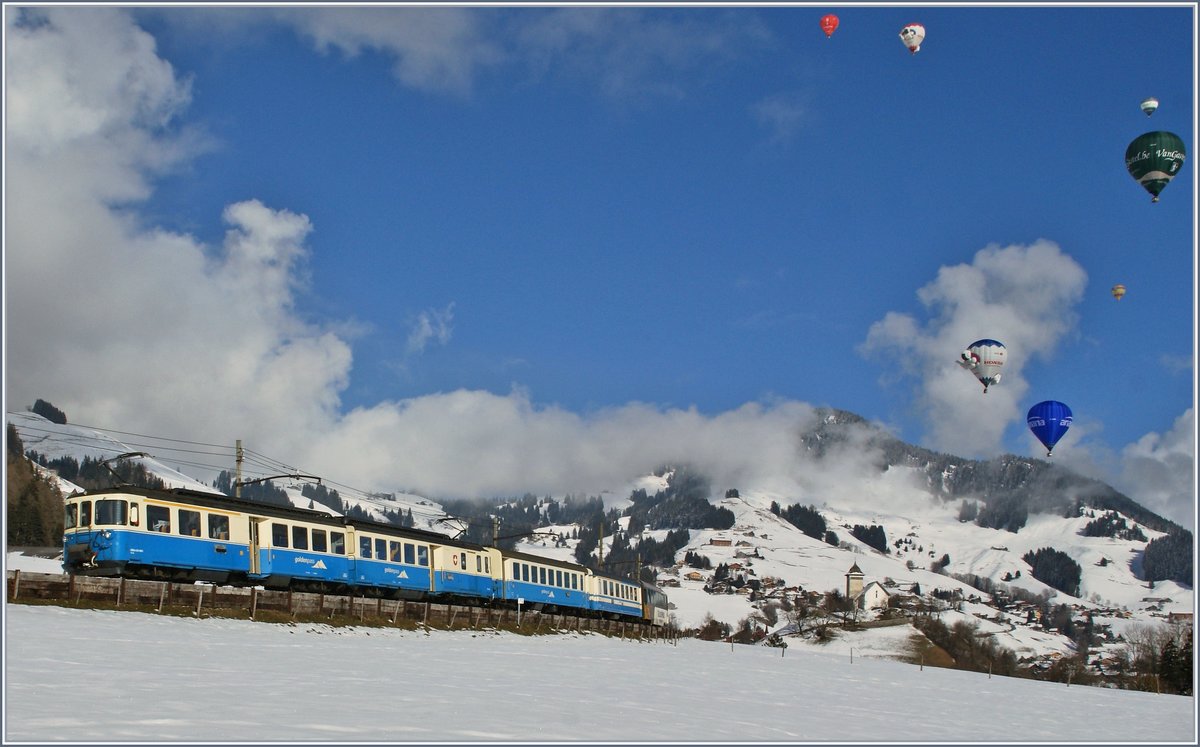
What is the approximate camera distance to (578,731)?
1384 centimetres

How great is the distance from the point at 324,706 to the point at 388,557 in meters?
27.1

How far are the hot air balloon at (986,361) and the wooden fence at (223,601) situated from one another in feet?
114

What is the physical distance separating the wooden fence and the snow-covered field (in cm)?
115

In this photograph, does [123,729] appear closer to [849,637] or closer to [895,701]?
[895,701]

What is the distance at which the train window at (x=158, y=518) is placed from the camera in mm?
31172

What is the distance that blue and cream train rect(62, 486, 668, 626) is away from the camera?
3089 cm

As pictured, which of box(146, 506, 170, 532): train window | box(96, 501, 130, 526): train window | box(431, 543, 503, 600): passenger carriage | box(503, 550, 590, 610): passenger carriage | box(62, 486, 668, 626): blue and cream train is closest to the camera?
box(96, 501, 130, 526): train window

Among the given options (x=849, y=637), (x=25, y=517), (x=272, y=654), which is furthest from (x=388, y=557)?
(x=849, y=637)

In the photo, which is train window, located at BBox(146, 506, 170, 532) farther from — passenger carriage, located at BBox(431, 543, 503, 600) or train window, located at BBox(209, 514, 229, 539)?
passenger carriage, located at BBox(431, 543, 503, 600)

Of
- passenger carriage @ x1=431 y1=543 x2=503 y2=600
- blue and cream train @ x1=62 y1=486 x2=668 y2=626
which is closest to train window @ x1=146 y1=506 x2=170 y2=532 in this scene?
blue and cream train @ x1=62 y1=486 x2=668 y2=626

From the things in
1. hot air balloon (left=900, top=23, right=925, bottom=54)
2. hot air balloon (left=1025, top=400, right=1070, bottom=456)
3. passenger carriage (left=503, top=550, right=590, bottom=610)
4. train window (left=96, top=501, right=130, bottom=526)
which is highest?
hot air balloon (left=900, top=23, right=925, bottom=54)

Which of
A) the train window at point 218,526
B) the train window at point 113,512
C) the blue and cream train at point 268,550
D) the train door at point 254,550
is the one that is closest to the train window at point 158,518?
the blue and cream train at point 268,550

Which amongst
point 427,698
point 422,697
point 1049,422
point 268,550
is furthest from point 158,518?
point 1049,422

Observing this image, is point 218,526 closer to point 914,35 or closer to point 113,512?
point 113,512
